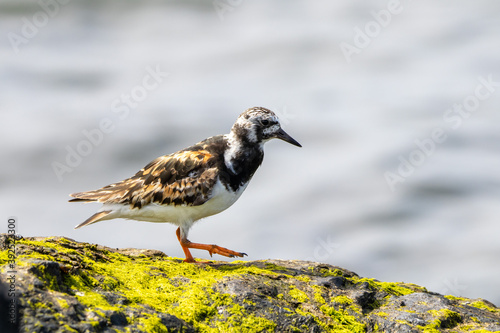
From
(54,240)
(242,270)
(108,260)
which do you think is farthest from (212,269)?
(54,240)

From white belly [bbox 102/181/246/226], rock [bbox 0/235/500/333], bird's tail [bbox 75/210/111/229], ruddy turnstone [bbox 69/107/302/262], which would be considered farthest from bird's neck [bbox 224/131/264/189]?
bird's tail [bbox 75/210/111/229]

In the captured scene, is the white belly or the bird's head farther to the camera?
the bird's head

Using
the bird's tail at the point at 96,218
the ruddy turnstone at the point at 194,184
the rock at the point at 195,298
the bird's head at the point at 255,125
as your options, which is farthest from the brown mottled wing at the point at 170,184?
the rock at the point at 195,298

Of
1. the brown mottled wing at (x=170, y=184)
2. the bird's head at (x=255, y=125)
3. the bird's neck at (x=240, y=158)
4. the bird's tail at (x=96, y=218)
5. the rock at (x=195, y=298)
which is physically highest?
the bird's head at (x=255, y=125)

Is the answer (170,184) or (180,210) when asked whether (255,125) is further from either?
(180,210)

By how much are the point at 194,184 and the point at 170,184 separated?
15.3 inches

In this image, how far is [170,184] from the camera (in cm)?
725

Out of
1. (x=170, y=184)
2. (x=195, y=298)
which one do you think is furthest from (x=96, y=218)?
(x=195, y=298)

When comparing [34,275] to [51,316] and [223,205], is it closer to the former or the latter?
[51,316]

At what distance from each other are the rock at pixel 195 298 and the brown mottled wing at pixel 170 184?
117 centimetres

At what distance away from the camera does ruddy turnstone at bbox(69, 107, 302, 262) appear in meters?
7.09

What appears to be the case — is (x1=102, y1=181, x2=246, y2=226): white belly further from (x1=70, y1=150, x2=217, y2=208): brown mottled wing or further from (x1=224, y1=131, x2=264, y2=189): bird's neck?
(x1=224, y1=131, x2=264, y2=189): bird's neck

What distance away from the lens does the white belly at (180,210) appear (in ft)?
23.3

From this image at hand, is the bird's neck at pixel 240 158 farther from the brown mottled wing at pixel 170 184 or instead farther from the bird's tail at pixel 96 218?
the bird's tail at pixel 96 218
